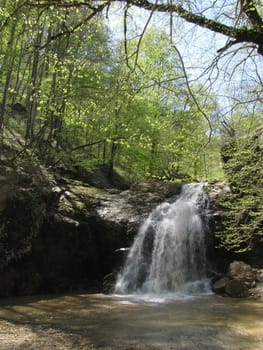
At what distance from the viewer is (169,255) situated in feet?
40.9

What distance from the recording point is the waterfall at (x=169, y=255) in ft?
38.6

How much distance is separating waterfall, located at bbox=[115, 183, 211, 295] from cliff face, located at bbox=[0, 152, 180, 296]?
0.44m

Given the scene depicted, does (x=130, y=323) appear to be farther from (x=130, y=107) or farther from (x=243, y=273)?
(x=130, y=107)

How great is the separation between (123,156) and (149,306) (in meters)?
10.6

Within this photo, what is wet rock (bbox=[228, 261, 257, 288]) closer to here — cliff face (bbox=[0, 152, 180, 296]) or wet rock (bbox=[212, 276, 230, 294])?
wet rock (bbox=[212, 276, 230, 294])

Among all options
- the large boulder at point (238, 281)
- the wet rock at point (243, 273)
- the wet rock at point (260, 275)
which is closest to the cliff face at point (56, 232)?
the large boulder at point (238, 281)

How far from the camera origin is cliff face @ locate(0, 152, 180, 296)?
36.9ft

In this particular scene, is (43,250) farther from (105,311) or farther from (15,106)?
(15,106)

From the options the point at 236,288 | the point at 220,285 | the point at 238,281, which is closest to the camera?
the point at 236,288

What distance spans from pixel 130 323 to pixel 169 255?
5.33m

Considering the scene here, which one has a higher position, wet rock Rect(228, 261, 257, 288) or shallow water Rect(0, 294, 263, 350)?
wet rock Rect(228, 261, 257, 288)

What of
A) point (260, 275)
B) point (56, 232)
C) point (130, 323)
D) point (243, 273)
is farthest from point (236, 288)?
point (56, 232)

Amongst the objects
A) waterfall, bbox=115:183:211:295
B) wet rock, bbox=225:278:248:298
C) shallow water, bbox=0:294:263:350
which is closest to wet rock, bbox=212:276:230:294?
wet rock, bbox=225:278:248:298

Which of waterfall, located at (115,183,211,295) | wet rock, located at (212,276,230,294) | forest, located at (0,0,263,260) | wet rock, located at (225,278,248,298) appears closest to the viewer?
forest, located at (0,0,263,260)
